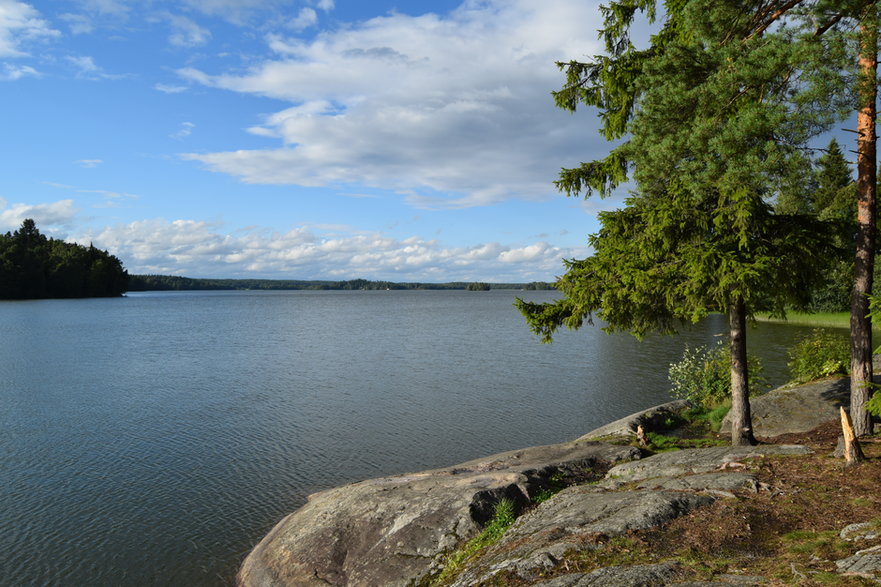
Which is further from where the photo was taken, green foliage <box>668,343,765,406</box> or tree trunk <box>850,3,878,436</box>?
green foliage <box>668,343,765,406</box>

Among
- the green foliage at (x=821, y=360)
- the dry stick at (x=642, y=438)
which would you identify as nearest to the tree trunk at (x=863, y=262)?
the dry stick at (x=642, y=438)

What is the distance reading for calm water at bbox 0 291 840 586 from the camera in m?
13.9

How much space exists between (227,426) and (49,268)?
142 meters

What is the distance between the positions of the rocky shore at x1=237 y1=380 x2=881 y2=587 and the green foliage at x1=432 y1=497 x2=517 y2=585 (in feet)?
0.66

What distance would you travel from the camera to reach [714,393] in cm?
2169

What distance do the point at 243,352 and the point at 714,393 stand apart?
121 feet

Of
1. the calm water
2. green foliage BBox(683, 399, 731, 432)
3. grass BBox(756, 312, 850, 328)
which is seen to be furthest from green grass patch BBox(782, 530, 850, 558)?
grass BBox(756, 312, 850, 328)

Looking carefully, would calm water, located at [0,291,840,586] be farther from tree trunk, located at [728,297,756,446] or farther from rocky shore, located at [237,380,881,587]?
tree trunk, located at [728,297,756,446]

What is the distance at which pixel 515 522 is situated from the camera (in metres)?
9.91

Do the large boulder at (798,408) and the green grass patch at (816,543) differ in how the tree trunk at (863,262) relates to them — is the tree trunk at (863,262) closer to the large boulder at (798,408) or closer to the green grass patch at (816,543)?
the large boulder at (798,408)

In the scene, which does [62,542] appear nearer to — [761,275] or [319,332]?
[761,275]

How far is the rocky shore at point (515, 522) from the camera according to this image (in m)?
7.89

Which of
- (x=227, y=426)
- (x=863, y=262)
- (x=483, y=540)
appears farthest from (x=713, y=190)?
(x=227, y=426)

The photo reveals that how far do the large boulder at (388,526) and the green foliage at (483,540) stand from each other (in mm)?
236
